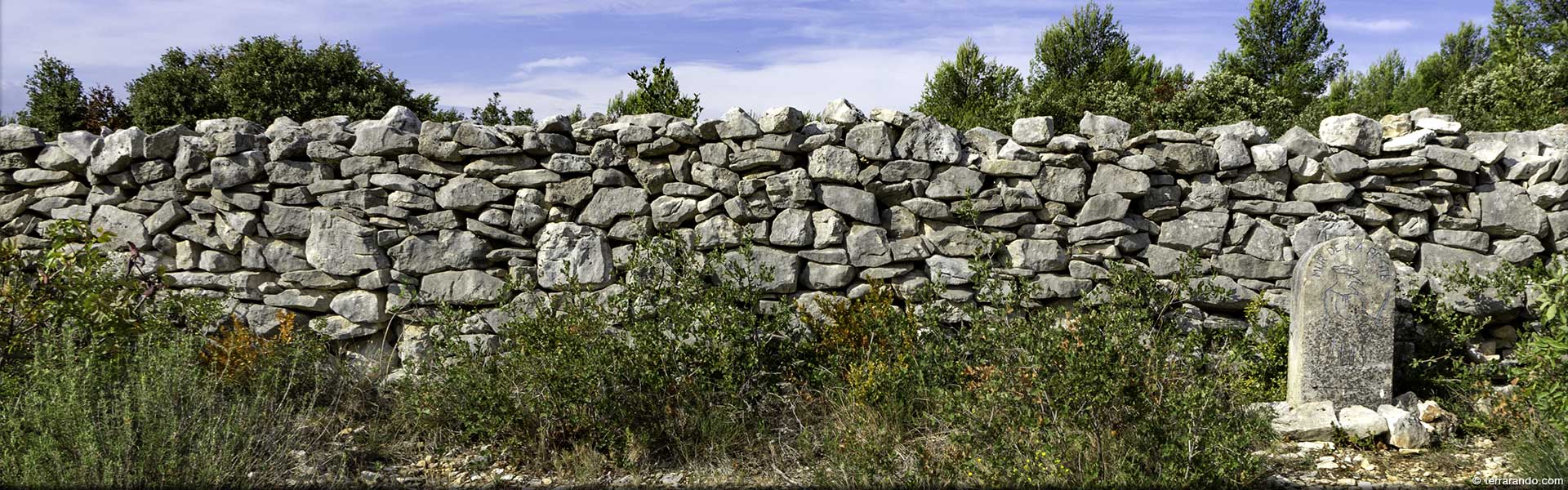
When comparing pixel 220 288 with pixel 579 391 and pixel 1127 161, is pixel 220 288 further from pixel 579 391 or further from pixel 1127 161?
pixel 1127 161

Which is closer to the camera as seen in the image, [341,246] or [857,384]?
A: [857,384]

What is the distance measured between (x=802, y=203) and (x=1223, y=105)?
17.4 feet

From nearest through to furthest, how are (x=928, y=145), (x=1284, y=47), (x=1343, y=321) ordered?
(x=1343, y=321) → (x=928, y=145) → (x=1284, y=47)

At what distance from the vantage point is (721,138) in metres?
5.32

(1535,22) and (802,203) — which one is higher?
(1535,22)

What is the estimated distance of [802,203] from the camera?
5.27 metres

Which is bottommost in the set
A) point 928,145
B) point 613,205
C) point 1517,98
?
point 613,205

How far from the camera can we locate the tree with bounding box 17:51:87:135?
29.9 feet

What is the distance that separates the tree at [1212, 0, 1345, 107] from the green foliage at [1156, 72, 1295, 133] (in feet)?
23.2

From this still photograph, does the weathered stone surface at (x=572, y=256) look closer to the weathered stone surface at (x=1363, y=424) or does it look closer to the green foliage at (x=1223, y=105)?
the weathered stone surface at (x=1363, y=424)

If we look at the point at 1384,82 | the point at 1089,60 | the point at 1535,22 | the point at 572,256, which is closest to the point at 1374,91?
the point at 1384,82

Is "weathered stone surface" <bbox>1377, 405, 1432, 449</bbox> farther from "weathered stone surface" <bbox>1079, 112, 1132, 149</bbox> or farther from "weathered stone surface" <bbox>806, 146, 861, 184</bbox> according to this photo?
"weathered stone surface" <bbox>806, 146, 861, 184</bbox>

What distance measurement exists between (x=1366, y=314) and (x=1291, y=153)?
1.08m

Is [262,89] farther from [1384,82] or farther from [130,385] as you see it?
[1384,82]
